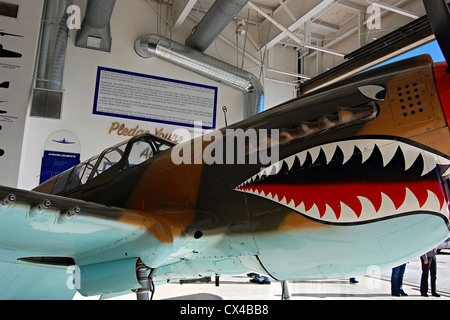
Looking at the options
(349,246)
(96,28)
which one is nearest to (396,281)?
(349,246)

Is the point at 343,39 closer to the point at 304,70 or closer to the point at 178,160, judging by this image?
the point at 304,70

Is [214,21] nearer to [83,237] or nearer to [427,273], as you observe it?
[427,273]

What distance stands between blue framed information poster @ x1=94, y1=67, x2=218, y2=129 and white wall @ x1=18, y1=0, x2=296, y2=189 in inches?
5.5

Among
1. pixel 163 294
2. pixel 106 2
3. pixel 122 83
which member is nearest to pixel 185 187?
pixel 163 294

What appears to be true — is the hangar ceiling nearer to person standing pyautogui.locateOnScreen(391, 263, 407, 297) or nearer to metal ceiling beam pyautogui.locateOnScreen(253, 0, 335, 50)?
metal ceiling beam pyautogui.locateOnScreen(253, 0, 335, 50)

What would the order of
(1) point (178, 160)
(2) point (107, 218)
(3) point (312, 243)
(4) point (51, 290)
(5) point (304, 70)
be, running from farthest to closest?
(5) point (304, 70)
(4) point (51, 290)
(1) point (178, 160)
(2) point (107, 218)
(3) point (312, 243)

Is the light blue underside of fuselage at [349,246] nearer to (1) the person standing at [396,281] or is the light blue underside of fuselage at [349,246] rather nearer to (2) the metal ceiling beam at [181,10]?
(1) the person standing at [396,281]

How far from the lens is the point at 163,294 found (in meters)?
4.79

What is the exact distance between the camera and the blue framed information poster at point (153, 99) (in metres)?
8.09

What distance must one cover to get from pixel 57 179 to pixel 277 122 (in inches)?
108

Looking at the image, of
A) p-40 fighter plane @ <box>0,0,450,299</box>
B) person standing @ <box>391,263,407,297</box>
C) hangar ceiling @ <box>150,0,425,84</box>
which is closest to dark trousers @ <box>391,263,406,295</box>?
person standing @ <box>391,263,407,297</box>

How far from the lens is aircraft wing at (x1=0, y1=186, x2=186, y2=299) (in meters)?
1.66

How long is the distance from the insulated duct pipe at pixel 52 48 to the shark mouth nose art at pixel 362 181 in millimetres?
6665
